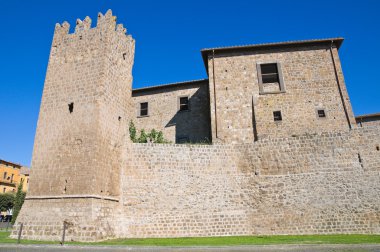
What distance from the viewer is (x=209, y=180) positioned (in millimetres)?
12688

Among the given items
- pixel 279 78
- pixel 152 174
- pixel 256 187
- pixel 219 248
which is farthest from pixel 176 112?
pixel 219 248

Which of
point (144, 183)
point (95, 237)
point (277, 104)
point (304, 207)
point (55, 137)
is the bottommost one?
point (95, 237)

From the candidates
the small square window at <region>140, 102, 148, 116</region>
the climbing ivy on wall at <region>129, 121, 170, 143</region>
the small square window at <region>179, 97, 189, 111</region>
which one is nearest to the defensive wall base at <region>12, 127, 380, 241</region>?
the climbing ivy on wall at <region>129, 121, 170, 143</region>

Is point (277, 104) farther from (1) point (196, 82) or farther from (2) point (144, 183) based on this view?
(2) point (144, 183)

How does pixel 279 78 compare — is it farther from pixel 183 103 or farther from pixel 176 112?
pixel 176 112

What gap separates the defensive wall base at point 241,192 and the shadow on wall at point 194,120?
524 centimetres

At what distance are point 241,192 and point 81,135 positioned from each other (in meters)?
7.51

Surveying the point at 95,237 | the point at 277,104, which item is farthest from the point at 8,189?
the point at 277,104

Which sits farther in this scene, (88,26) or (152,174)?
(88,26)

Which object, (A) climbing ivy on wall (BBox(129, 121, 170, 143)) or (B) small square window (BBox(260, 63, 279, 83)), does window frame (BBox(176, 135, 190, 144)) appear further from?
(B) small square window (BBox(260, 63, 279, 83))

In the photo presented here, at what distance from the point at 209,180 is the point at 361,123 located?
634 inches

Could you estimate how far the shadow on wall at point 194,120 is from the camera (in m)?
18.6

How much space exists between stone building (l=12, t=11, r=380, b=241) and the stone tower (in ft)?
0.15

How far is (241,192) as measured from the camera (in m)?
12.5
